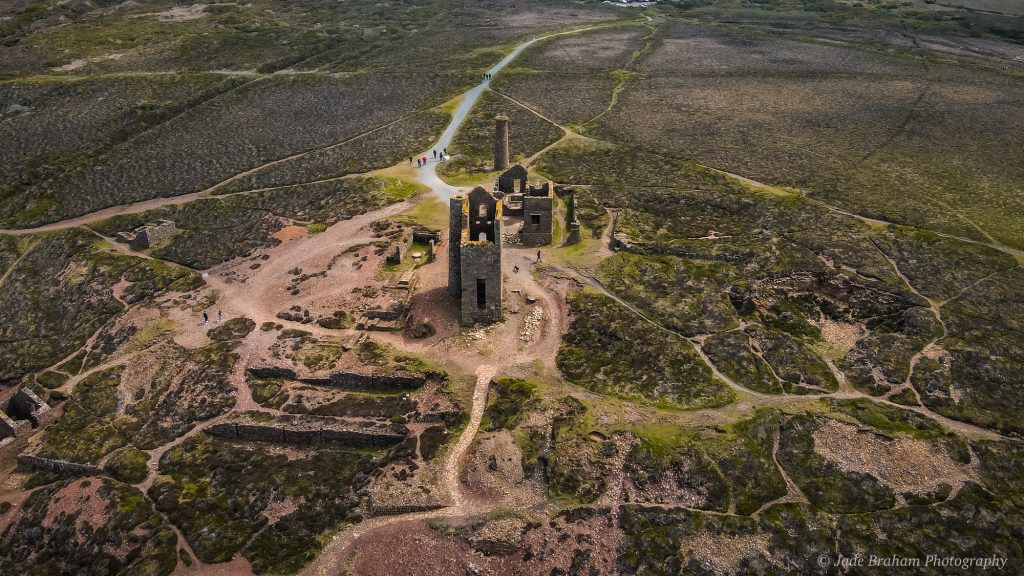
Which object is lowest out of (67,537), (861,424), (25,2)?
(67,537)

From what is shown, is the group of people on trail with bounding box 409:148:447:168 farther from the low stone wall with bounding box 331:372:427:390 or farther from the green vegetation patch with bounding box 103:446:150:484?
the green vegetation patch with bounding box 103:446:150:484

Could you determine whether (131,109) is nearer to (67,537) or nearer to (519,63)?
(519,63)

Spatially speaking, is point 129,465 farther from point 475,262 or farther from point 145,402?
point 475,262

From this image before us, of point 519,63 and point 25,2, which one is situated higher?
point 25,2

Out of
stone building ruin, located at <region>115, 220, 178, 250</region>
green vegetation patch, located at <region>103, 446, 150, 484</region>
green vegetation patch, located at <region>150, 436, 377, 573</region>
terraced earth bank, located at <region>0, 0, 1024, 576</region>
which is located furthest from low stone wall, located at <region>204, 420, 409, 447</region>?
stone building ruin, located at <region>115, 220, 178, 250</region>

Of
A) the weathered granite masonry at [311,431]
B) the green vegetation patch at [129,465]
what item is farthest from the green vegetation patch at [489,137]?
the green vegetation patch at [129,465]

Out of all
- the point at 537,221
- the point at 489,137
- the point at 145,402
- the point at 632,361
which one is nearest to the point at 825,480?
the point at 632,361

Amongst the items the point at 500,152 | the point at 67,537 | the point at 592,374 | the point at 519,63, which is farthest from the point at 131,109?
the point at 592,374
